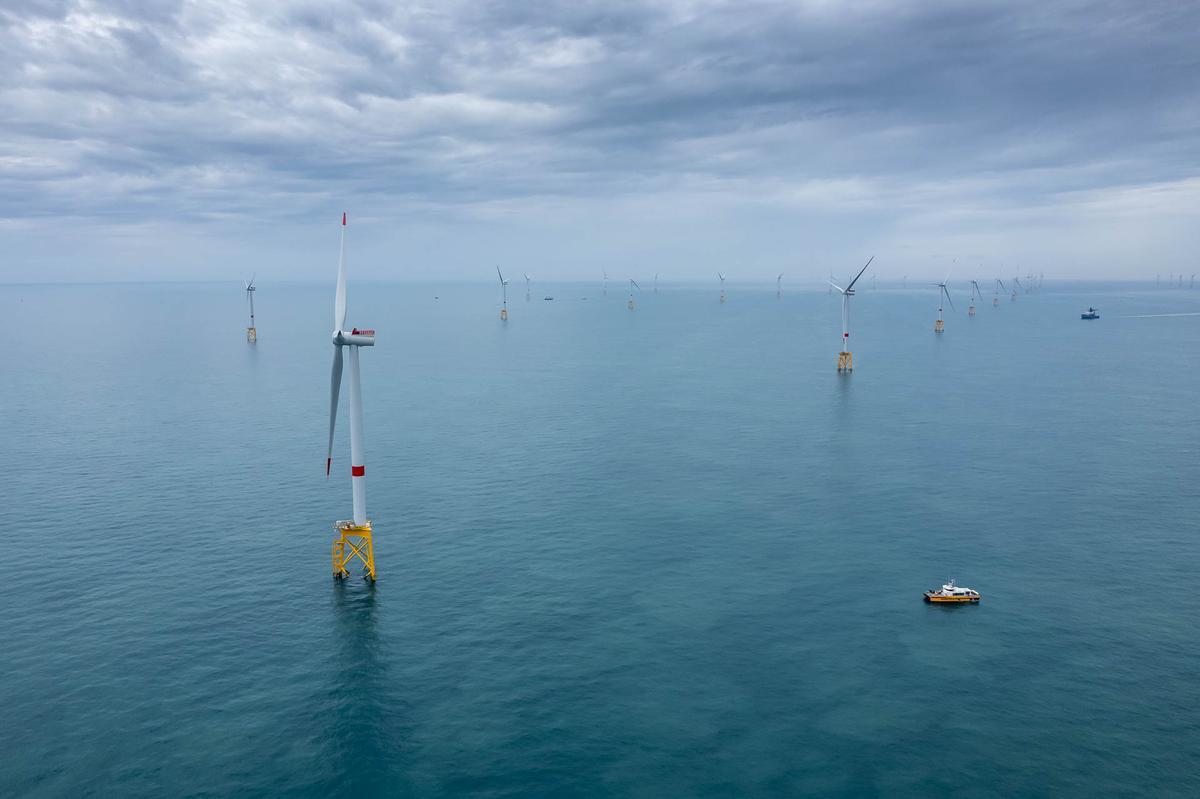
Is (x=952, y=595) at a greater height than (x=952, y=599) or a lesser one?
greater

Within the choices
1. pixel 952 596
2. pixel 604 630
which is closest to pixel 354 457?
pixel 604 630

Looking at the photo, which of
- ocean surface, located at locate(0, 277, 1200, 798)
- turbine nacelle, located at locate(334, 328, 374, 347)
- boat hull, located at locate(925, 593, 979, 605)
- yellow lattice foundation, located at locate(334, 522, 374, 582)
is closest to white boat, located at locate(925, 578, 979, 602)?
boat hull, located at locate(925, 593, 979, 605)

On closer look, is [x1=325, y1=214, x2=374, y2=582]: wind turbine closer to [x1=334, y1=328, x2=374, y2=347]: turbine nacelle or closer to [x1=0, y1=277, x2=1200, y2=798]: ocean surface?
[x1=334, y1=328, x2=374, y2=347]: turbine nacelle

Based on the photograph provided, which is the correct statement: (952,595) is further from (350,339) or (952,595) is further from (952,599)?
(350,339)

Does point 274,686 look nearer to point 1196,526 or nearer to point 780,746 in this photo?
point 780,746

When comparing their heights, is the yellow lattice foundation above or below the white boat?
above

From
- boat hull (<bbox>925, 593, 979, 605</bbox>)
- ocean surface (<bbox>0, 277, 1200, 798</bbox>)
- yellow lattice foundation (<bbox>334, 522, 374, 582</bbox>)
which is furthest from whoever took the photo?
yellow lattice foundation (<bbox>334, 522, 374, 582</bbox>)

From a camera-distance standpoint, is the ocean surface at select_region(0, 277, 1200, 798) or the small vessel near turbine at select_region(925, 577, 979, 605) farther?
the small vessel near turbine at select_region(925, 577, 979, 605)

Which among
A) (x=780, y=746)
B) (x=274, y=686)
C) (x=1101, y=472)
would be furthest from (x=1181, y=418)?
(x=274, y=686)
